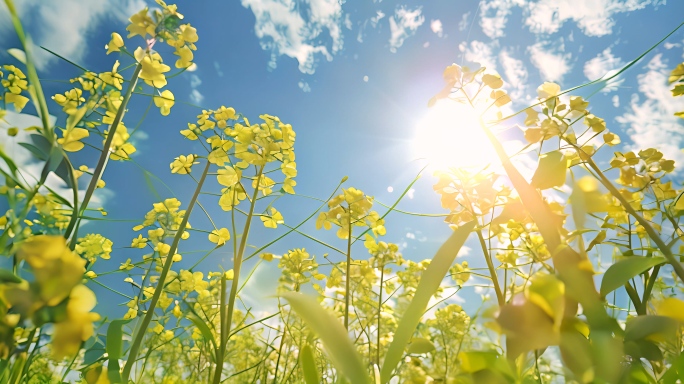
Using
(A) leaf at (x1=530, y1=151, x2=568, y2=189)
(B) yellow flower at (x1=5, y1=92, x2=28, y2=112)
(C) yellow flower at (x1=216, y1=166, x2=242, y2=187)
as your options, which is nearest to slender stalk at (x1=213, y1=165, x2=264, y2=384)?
(C) yellow flower at (x1=216, y1=166, x2=242, y2=187)

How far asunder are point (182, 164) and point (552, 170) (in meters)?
1.23

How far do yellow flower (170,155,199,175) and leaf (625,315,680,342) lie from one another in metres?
1.26

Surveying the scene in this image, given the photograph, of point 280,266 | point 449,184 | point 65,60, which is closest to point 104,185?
point 280,266

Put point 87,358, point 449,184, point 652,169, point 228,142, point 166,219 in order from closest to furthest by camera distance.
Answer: point 87,358 → point 449,184 → point 652,169 → point 228,142 → point 166,219

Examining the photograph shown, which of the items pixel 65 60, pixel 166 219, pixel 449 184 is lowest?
pixel 449 184

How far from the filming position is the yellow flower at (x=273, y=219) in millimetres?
1351

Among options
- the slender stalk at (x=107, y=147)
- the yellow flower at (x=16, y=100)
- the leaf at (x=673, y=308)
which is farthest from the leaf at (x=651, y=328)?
the yellow flower at (x=16, y=100)

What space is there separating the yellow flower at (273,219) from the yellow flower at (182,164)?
11.1 inches

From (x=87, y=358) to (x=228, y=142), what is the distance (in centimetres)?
71

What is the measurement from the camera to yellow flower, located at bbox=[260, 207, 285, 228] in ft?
4.43

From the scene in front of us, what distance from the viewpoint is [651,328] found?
0.18 m

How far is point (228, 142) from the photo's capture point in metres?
1.25

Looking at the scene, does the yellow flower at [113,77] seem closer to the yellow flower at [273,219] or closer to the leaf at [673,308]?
the yellow flower at [273,219]

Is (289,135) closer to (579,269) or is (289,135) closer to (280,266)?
(280,266)
